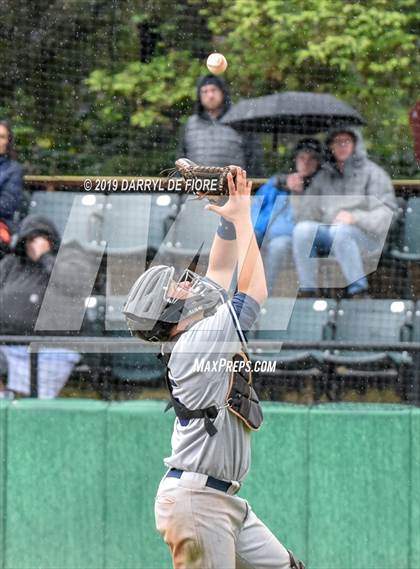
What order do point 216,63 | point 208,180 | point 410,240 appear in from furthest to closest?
point 410,240 < point 216,63 < point 208,180

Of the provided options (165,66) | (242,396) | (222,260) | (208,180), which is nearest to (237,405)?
(242,396)

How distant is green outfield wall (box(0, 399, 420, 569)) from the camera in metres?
5.67

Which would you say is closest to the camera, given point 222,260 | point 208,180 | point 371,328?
point 222,260

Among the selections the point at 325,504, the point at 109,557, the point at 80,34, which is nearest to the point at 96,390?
the point at 109,557

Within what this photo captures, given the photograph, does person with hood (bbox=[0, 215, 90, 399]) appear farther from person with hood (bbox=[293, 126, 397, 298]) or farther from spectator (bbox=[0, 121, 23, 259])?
person with hood (bbox=[293, 126, 397, 298])

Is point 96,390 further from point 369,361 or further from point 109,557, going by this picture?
point 369,361

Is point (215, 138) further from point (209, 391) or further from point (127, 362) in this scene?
point (209, 391)

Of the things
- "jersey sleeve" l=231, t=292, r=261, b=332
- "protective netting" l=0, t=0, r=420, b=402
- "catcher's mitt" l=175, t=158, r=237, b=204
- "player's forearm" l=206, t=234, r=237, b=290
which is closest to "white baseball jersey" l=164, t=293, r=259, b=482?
"jersey sleeve" l=231, t=292, r=261, b=332

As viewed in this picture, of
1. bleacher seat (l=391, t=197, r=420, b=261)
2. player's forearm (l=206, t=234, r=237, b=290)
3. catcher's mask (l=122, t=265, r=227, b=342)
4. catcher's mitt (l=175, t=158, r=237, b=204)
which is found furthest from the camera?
bleacher seat (l=391, t=197, r=420, b=261)

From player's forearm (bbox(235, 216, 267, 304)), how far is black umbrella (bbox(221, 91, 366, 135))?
1419 mm

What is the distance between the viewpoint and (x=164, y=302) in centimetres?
441

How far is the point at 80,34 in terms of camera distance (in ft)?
19.3

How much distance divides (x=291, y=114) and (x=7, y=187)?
136cm

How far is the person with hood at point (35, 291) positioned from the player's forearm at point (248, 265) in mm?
1656
